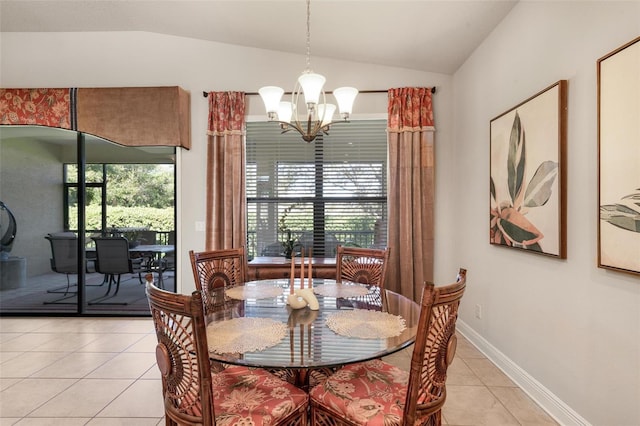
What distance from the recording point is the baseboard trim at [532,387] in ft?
5.93

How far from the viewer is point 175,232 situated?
12.3ft

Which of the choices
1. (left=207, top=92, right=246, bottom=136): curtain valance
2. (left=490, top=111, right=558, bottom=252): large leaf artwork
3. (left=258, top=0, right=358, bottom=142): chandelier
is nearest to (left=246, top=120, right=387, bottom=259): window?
(left=207, top=92, right=246, bottom=136): curtain valance

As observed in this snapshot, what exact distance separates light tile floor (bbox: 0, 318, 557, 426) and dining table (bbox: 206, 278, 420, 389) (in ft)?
2.87

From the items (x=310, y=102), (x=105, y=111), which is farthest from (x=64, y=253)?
(x=310, y=102)

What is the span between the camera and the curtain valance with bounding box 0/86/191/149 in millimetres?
3453

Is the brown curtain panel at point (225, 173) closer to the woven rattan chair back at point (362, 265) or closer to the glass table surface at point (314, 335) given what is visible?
the woven rattan chair back at point (362, 265)

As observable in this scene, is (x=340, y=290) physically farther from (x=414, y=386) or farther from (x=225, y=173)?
(x=225, y=173)

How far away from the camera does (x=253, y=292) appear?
83.1 inches

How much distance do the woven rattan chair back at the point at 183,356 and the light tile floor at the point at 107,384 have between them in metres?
1.06

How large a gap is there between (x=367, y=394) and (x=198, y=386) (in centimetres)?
71

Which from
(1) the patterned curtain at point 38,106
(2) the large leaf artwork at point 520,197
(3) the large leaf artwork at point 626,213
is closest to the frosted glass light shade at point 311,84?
(2) the large leaf artwork at point 520,197

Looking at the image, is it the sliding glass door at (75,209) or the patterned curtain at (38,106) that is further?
the sliding glass door at (75,209)

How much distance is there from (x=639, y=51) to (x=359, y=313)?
1754 mm

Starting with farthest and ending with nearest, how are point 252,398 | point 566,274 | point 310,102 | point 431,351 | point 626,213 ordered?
point 310,102
point 566,274
point 626,213
point 252,398
point 431,351
